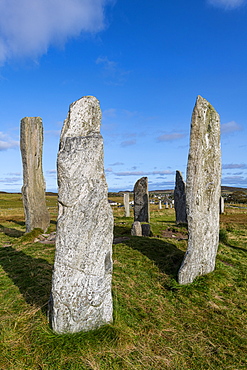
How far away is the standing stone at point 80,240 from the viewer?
15.8ft

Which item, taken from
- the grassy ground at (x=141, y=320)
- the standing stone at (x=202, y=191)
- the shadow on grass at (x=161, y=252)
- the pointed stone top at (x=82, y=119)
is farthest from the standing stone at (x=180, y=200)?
the pointed stone top at (x=82, y=119)

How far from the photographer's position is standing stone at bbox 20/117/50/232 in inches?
581

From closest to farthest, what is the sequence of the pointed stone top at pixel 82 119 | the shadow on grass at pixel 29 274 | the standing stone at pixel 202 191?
the pointed stone top at pixel 82 119 → the shadow on grass at pixel 29 274 → the standing stone at pixel 202 191

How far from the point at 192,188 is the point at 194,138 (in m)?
1.41

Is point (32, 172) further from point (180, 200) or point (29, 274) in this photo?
point (180, 200)

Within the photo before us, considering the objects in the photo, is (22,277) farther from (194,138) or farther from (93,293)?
(194,138)

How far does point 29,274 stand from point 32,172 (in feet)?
26.6

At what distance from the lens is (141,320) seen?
5730 millimetres

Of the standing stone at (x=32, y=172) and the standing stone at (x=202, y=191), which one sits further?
the standing stone at (x=32, y=172)

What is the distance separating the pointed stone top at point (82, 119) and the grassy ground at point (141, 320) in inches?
139

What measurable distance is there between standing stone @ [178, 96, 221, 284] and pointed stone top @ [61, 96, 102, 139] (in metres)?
3.54

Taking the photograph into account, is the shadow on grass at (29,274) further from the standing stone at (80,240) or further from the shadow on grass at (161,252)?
the shadow on grass at (161,252)

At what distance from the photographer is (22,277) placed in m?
7.75

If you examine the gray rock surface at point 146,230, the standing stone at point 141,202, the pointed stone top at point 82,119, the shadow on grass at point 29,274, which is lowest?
the shadow on grass at point 29,274
